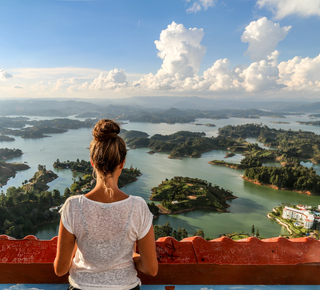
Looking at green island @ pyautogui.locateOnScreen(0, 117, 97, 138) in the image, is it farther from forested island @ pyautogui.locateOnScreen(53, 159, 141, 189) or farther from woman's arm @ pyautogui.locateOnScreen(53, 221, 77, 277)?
woman's arm @ pyautogui.locateOnScreen(53, 221, 77, 277)

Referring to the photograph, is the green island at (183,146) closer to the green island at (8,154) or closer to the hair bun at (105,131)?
the green island at (8,154)

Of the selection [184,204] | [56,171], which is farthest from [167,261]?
[56,171]

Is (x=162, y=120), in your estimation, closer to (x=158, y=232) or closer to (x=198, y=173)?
(x=198, y=173)

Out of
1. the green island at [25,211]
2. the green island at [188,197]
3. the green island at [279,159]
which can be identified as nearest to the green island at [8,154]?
the green island at [25,211]

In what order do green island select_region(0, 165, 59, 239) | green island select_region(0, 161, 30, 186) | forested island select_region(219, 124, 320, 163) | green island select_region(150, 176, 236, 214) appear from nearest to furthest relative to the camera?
green island select_region(0, 165, 59, 239), green island select_region(150, 176, 236, 214), green island select_region(0, 161, 30, 186), forested island select_region(219, 124, 320, 163)

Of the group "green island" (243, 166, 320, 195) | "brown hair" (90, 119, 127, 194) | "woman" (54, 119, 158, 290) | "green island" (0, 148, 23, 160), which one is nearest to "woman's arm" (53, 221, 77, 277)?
"woman" (54, 119, 158, 290)
